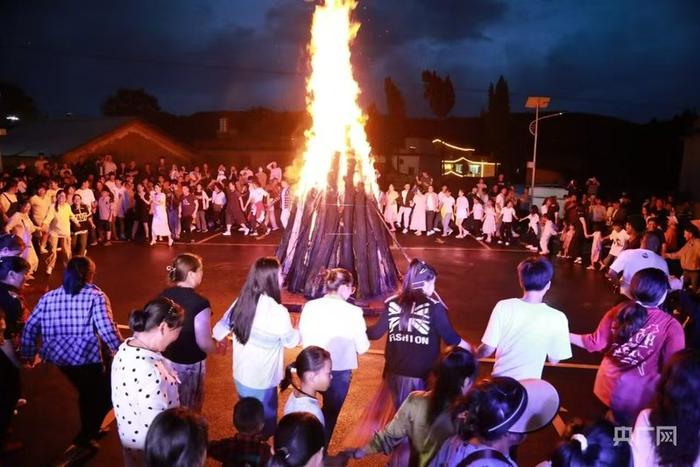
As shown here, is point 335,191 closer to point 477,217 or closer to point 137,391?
point 137,391

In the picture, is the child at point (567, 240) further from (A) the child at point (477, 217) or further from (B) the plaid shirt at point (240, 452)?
(B) the plaid shirt at point (240, 452)

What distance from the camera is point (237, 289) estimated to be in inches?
450

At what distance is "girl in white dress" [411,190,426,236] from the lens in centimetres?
2017

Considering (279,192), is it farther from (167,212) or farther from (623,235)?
(623,235)

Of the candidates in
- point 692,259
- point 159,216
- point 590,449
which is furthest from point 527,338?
point 159,216

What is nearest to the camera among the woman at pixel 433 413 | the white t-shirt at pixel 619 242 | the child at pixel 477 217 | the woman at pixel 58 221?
the woman at pixel 433 413

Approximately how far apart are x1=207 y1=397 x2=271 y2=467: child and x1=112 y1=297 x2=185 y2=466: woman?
0.60 meters

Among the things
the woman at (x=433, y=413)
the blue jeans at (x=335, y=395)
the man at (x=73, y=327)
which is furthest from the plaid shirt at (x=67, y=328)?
the woman at (x=433, y=413)

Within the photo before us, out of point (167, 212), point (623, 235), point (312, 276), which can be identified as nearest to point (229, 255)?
point (167, 212)

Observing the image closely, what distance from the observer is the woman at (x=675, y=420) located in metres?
2.76

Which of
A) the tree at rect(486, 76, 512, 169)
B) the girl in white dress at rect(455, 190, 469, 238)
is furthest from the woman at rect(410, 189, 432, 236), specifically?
the tree at rect(486, 76, 512, 169)

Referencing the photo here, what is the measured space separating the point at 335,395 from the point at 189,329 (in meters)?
1.42

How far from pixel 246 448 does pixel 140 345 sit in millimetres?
1047

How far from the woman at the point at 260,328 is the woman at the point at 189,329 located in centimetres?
32
